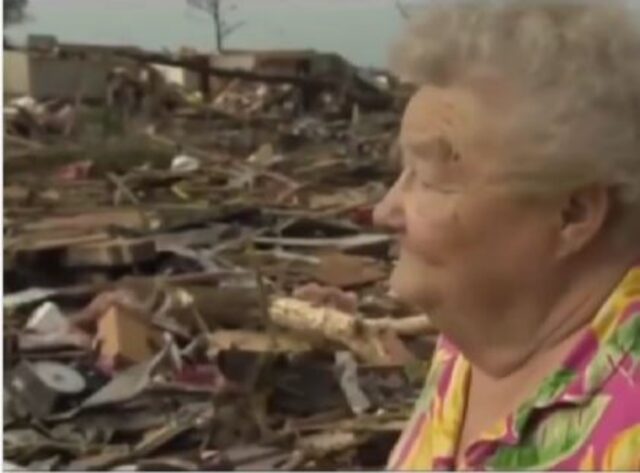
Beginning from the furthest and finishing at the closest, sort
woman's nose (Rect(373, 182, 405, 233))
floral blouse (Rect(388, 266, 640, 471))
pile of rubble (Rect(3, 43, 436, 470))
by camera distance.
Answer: pile of rubble (Rect(3, 43, 436, 470)) → woman's nose (Rect(373, 182, 405, 233)) → floral blouse (Rect(388, 266, 640, 471))

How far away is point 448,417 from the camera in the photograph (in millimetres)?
1646

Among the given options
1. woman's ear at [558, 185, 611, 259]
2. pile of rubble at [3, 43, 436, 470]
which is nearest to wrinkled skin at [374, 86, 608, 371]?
woman's ear at [558, 185, 611, 259]

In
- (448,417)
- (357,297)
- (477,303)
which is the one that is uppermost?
(477,303)

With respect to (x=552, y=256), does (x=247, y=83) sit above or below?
below

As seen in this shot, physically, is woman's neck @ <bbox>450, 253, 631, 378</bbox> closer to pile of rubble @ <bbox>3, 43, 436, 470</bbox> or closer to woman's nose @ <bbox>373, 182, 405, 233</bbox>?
woman's nose @ <bbox>373, 182, 405, 233</bbox>

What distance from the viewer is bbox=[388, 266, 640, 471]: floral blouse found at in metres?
1.45

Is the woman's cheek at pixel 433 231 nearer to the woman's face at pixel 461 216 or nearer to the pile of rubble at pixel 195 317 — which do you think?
the woman's face at pixel 461 216

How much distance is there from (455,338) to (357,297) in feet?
19.9

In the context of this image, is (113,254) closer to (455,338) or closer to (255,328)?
(255,328)

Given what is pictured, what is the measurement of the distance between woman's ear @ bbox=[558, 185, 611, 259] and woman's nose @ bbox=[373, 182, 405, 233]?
16 centimetres

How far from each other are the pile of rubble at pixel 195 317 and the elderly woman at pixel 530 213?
74 centimetres

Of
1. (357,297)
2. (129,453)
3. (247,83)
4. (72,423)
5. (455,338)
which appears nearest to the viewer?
(455,338)

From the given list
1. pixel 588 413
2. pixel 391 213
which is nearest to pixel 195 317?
pixel 391 213

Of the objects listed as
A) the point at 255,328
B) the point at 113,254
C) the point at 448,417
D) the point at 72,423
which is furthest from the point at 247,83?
the point at 448,417
